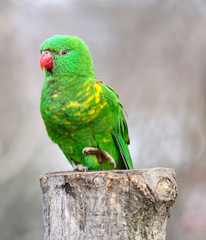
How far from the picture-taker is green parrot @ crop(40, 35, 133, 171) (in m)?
3.11

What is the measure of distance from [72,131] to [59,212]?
89 centimetres

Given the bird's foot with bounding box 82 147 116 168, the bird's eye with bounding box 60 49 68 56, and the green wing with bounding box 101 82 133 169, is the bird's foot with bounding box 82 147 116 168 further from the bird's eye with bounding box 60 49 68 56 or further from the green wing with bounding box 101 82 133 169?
the bird's eye with bounding box 60 49 68 56

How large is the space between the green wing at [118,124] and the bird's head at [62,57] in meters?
0.25

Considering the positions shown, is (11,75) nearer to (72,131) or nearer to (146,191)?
(72,131)

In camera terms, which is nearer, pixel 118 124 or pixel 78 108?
pixel 78 108

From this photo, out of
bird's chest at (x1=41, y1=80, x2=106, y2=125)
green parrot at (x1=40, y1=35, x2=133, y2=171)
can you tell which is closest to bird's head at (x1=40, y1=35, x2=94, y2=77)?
green parrot at (x1=40, y1=35, x2=133, y2=171)

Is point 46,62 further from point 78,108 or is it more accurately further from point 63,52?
point 78,108

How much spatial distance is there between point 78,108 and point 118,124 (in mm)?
455

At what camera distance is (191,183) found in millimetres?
5086

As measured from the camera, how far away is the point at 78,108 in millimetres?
3072

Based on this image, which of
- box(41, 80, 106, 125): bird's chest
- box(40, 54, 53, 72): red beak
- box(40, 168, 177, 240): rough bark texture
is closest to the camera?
box(40, 168, 177, 240): rough bark texture

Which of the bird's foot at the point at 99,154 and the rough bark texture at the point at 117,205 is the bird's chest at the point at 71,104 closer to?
the bird's foot at the point at 99,154

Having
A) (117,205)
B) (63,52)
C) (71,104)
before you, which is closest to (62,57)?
(63,52)

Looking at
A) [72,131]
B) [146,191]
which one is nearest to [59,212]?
[146,191]
